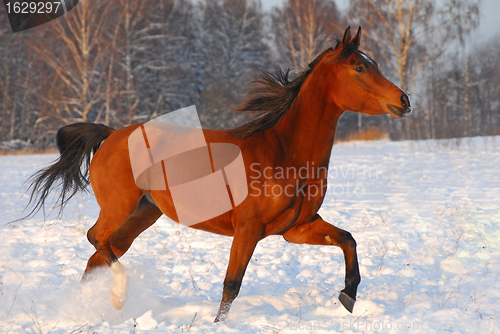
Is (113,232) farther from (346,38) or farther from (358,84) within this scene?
(346,38)

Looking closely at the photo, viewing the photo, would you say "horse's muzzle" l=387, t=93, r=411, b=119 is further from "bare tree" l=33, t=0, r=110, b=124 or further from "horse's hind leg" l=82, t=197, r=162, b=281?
"bare tree" l=33, t=0, r=110, b=124

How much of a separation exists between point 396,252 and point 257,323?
2489 mm

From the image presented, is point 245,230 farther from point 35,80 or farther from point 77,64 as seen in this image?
point 35,80

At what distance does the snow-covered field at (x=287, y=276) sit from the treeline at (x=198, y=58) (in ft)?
18.4

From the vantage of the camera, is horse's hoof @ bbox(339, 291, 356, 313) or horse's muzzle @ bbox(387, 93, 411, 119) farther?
horse's hoof @ bbox(339, 291, 356, 313)

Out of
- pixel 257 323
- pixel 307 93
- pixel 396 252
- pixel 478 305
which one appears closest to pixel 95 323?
pixel 257 323

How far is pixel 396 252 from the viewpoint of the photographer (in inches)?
182

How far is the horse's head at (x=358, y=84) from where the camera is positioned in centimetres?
267

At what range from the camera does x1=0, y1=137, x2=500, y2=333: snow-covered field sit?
9.25 ft

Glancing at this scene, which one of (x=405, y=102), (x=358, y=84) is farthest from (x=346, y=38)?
(x=405, y=102)

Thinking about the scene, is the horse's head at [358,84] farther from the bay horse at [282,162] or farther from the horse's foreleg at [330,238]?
the horse's foreleg at [330,238]

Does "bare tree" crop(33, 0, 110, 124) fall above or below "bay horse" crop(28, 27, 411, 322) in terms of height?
above

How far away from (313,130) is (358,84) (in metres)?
0.44

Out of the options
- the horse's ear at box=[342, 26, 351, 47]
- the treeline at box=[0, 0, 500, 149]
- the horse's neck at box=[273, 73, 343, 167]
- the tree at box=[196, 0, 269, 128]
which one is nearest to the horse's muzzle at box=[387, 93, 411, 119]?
the horse's neck at box=[273, 73, 343, 167]
